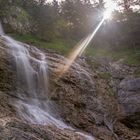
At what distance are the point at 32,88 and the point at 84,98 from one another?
337 cm

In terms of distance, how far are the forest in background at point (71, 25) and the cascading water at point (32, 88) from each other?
7003mm

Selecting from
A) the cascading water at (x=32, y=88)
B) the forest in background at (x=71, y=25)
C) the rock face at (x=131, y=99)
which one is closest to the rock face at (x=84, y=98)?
the rock face at (x=131, y=99)

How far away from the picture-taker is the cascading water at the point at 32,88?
48.9 ft

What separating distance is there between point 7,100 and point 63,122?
3.21 meters

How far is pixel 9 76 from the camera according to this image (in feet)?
56.7

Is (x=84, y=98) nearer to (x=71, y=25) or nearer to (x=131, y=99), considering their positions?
(x=131, y=99)

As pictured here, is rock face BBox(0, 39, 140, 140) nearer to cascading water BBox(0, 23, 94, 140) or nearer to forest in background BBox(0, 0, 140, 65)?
cascading water BBox(0, 23, 94, 140)

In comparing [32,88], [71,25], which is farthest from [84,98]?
[71,25]

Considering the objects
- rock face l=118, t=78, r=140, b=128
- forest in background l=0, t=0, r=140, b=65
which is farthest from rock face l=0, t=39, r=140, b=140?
forest in background l=0, t=0, r=140, b=65

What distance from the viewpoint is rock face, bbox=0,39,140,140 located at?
1635cm

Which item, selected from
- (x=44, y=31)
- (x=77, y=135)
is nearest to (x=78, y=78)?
(x=77, y=135)

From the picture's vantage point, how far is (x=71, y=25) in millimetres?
36812

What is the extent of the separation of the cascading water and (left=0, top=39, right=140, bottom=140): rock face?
0.40 m

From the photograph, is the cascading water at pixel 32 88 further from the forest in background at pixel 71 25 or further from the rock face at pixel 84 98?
the forest in background at pixel 71 25
